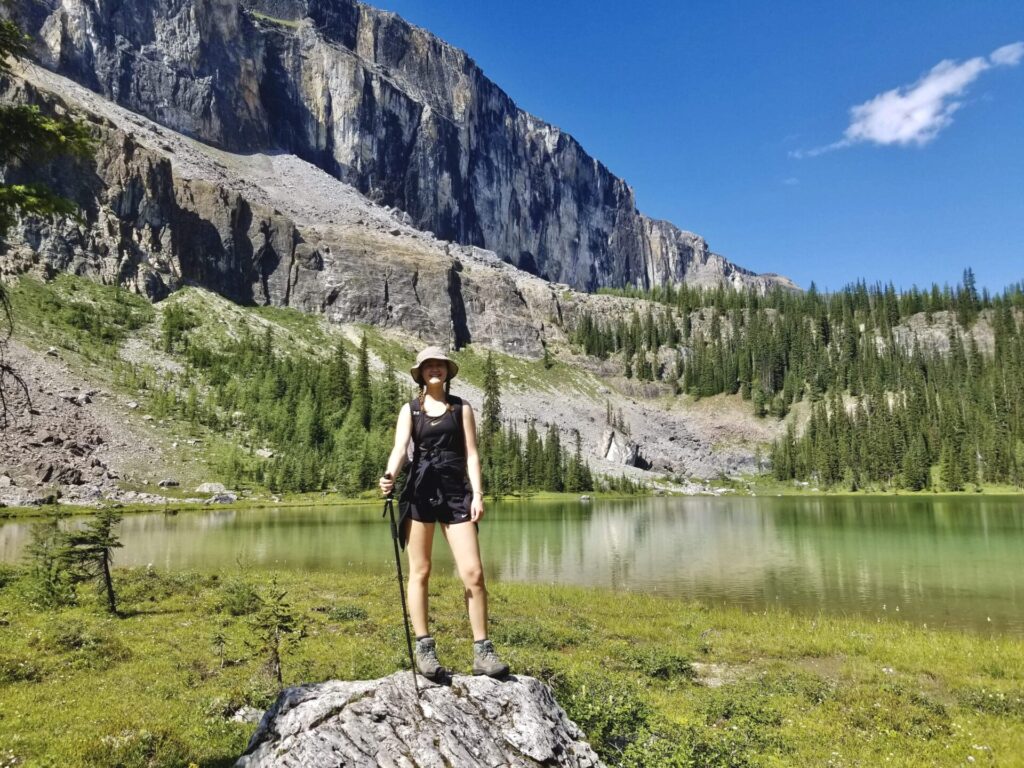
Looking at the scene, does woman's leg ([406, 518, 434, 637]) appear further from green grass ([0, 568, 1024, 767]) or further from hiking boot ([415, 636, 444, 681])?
green grass ([0, 568, 1024, 767])

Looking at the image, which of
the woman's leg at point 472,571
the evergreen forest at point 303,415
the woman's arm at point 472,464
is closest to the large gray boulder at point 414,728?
the woman's leg at point 472,571

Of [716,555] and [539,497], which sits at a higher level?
[716,555]

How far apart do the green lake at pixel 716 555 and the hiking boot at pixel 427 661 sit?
21301mm

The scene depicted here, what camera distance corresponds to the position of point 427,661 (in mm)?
7156

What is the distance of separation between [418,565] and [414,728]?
1.86 meters

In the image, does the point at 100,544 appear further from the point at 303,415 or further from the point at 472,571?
the point at 303,415

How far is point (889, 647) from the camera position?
661 inches

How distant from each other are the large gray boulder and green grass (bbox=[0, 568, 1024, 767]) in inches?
50.1

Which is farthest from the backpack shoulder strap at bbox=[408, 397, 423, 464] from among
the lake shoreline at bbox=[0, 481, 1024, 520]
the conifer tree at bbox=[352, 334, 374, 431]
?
the conifer tree at bbox=[352, 334, 374, 431]

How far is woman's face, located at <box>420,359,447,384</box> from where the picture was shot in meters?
8.03

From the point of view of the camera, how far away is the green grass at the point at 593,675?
8.68 meters

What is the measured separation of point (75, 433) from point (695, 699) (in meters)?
97.1

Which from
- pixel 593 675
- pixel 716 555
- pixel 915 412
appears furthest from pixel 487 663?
pixel 915 412

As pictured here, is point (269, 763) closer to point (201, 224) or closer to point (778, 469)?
point (778, 469)
